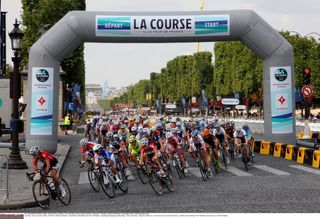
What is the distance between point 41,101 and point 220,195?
497 inches

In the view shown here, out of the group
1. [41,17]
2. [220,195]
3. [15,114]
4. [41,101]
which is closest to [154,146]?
[220,195]

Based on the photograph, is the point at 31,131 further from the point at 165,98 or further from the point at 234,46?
the point at 165,98

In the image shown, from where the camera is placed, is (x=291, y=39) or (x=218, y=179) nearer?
(x=218, y=179)

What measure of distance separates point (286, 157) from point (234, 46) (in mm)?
61858

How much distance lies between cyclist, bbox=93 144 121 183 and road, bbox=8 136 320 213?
60 centimetres

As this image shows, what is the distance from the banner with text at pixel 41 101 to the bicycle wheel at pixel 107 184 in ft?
34.0

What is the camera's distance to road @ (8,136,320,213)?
517 inches

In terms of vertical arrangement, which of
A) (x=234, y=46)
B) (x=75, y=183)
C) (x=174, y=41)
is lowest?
(x=75, y=183)

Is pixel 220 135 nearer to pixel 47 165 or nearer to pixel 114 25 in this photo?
pixel 114 25

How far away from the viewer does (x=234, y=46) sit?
288ft

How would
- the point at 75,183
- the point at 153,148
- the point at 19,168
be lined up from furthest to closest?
the point at 19,168, the point at 75,183, the point at 153,148

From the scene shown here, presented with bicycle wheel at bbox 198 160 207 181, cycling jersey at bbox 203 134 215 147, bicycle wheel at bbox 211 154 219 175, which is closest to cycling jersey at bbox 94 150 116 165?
bicycle wheel at bbox 198 160 207 181

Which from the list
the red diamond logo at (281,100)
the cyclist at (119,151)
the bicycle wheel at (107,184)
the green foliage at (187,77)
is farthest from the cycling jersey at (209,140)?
the green foliage at (187,77)

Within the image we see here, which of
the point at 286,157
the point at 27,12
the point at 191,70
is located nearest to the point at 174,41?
the point at 286,157
